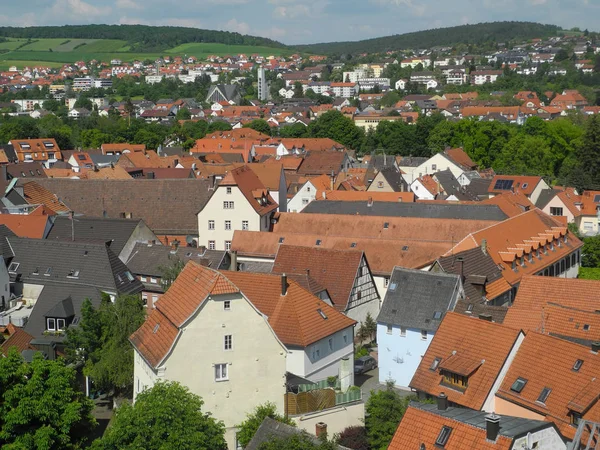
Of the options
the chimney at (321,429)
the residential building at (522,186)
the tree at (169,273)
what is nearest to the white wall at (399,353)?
the chimney at (321,429)

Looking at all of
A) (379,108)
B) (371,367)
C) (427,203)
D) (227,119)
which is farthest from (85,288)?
(379,108)

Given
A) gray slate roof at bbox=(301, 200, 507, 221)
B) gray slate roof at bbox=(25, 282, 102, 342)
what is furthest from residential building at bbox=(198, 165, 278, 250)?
gray slate roof at bbox=(25, 282, 102, 342)

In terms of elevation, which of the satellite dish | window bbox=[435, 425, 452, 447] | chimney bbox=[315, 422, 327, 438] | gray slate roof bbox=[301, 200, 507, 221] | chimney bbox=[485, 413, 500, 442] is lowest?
chimney bbox=[315, 422, 327, 438]

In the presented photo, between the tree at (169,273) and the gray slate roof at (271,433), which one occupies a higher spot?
the gray slate roof at (271,433)

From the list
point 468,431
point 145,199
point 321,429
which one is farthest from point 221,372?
point 145,199

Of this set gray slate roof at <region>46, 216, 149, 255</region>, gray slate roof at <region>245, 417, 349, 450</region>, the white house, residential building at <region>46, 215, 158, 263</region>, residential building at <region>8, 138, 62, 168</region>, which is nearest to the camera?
gray slate roof at <region>245, 417, 349, 450</region>

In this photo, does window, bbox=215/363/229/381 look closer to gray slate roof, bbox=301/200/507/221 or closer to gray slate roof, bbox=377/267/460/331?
gray slate roof, bbox=377/267/460/331

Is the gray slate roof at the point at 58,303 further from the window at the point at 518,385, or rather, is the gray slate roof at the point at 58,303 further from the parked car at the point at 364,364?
the window at the point at 518,385
